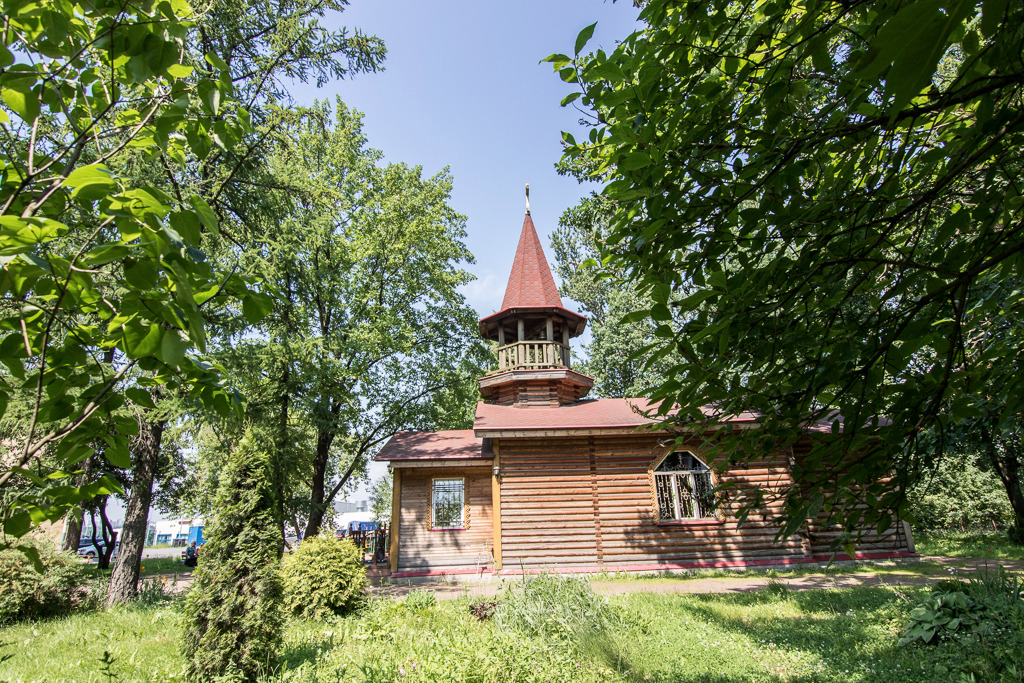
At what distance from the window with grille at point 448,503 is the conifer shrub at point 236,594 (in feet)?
24.9

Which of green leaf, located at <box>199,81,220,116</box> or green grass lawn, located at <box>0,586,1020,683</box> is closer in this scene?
green leaf, located at <box>199,81,220,116</box>

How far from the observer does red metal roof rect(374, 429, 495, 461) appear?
13.4 meters

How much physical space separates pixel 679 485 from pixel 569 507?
301cm

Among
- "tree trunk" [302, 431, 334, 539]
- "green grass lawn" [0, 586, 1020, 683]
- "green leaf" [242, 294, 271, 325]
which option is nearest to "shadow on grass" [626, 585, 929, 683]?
"green grass lawn" [0, 586, 1020, 683]

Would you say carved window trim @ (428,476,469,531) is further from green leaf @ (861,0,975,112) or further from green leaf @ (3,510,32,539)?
green leaf @ (861,0,975,112)

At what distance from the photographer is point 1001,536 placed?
61.0 feet

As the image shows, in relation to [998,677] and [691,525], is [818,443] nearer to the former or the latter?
[998,677]

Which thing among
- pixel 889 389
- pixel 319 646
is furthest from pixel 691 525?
pixel 889 389

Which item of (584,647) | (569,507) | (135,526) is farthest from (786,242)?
(135,526)

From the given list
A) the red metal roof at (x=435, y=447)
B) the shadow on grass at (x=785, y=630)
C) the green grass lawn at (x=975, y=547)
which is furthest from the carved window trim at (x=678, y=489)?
the green grass lawn at (x=975, y=547)

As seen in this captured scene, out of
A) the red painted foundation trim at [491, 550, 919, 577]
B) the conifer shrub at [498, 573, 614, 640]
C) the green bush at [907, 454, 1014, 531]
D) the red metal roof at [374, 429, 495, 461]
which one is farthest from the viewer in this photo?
the green bush at [907, 454, 1014, 531]

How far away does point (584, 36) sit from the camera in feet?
Result: 5.49

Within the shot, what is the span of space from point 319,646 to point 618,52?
24.1ft

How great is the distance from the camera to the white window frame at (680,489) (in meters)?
12.7
